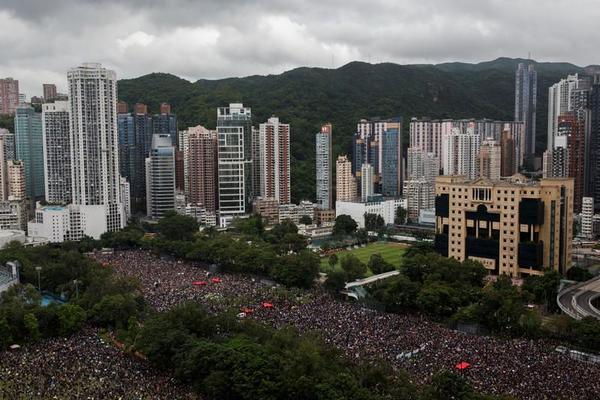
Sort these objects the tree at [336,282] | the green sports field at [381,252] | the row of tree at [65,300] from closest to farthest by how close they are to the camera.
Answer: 1. the row of tree at [65,300]
2. the tree at [336,282]
3. the green sports field at [381,252]

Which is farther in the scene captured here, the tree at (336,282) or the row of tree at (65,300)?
the tree at (336,282)

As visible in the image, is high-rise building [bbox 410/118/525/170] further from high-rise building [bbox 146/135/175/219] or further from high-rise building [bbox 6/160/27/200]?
high-rise building [bbox 6/160/27/200]

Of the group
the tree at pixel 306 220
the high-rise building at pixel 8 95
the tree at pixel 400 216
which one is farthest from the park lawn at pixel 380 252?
the high-rise building at pixel 8 95

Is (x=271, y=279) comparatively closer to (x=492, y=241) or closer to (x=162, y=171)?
(x=492, y=241)

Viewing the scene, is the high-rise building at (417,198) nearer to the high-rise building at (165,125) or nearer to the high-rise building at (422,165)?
the high-rise building at (422,165)

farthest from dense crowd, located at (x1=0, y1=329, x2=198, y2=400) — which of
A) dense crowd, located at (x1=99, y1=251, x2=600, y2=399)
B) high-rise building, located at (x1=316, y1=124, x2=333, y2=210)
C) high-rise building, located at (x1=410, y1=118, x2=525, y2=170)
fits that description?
high-rise building, located at (x1=410, y1=118, x2=525, y2=170)

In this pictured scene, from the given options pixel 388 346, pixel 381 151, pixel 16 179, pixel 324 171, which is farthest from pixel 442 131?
pixel 388 346

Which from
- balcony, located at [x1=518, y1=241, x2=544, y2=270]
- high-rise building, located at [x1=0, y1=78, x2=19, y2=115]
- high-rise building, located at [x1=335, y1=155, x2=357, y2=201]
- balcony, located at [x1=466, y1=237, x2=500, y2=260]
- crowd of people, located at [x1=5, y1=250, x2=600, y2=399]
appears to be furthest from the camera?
high-rise building, located at [x1=0, y1=78, x2=19, y2=115]
